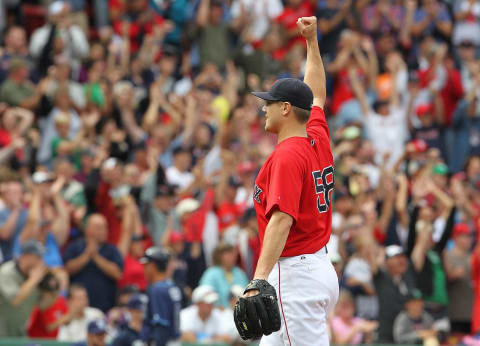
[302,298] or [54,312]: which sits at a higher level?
[302,298]

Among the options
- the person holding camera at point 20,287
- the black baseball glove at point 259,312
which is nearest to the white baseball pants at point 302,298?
the black baseball glove at point 259,312

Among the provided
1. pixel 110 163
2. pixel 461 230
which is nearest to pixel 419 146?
pixel 461 230

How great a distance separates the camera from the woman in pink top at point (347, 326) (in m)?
10.1

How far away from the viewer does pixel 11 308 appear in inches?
369

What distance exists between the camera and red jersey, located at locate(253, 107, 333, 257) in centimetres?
519

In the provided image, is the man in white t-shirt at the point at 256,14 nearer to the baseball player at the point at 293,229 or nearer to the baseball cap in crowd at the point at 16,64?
the baseball cap in crowd at the point at 16,64

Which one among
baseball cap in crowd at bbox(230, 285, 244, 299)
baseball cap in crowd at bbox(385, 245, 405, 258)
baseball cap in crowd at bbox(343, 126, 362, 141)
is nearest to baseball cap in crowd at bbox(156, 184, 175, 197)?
baseball cap in crowd at bbox(230, 285, 244, 299)

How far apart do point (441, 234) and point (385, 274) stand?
1.35 meters

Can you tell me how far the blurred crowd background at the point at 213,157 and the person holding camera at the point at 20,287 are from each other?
0.01 meters

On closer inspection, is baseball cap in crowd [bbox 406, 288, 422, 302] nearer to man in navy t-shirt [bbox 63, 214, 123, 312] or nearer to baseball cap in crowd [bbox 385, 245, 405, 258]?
baseball cap in crowd [bbox 385, 245, 405, 258]

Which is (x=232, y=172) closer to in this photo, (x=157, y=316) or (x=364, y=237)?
(x=364, y=237)

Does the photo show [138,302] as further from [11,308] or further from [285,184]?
[285,184]

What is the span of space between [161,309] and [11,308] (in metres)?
1.76

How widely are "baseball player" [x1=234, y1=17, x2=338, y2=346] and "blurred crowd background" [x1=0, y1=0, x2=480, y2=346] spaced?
373 cm
